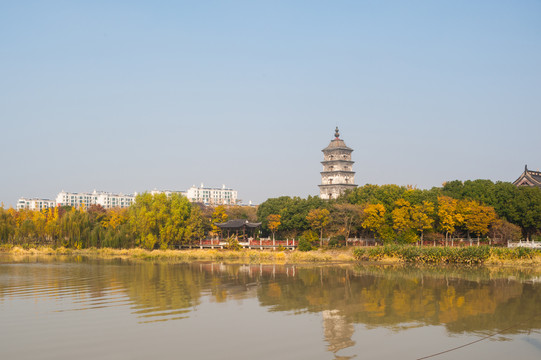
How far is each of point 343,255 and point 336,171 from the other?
32254mm

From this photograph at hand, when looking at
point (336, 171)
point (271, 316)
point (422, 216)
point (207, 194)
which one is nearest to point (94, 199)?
point (207, 194)

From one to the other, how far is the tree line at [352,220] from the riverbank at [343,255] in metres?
2.22

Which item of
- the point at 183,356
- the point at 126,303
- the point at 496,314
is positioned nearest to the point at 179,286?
the point at 126,303

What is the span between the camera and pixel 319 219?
4444 cm

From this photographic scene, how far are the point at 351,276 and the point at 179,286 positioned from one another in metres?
9.16

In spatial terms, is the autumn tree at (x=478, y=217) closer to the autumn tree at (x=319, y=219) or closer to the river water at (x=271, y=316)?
the autumn tree at (x=319, y=219)

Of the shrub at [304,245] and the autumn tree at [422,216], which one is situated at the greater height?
the autumn tree at [422,216]

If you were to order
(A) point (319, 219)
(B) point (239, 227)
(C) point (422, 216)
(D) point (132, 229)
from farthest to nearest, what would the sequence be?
(B) point (239, 227)
(D) point (132, 229)
(A) point (319, 219)
(C) point (422, 216)

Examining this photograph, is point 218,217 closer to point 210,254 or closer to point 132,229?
point 132,229

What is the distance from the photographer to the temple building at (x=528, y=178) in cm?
5378

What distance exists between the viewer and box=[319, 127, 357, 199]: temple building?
6819 cm

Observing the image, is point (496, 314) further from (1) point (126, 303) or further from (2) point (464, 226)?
(2) point (464, 226)

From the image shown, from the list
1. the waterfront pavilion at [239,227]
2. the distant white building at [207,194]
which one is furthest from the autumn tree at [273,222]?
the distant white building at [207,194]

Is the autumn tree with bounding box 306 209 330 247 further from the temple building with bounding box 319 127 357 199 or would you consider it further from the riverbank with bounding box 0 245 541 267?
the temple building with bounding box 319 127 357 199
